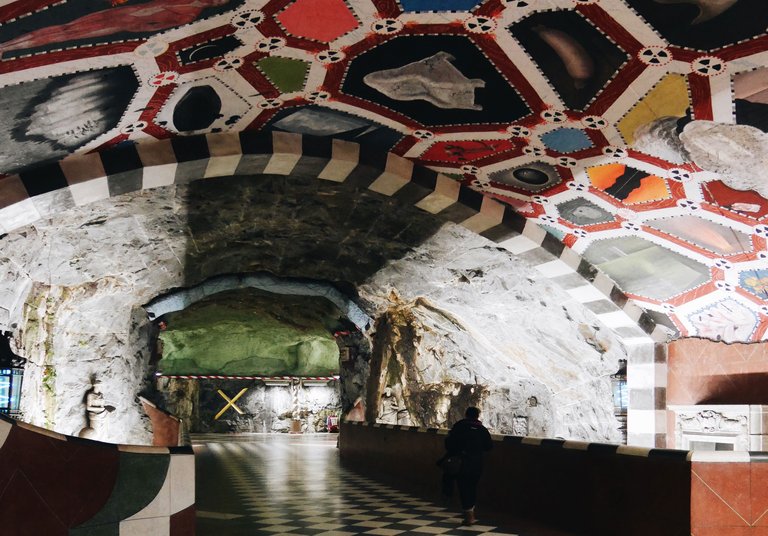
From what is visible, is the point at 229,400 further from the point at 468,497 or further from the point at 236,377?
the point at 468,497

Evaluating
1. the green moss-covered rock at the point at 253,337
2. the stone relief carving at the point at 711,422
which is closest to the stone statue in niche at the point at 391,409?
the green moss-covered rock at the point at 253,337

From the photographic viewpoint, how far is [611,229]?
8852 mm

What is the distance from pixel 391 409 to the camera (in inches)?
584

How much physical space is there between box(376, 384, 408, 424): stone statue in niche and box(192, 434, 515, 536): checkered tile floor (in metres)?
3.44

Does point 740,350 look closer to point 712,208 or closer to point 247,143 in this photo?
point 712,208

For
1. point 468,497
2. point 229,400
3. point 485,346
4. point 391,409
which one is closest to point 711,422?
point 485,346

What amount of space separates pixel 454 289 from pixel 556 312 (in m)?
1.68

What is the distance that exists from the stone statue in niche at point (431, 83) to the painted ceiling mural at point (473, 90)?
0.02 metres

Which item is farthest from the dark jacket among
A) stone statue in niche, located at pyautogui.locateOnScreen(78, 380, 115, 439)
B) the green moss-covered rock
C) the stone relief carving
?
the green moss-covered rock

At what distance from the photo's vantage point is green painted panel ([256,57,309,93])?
6262 millimetres

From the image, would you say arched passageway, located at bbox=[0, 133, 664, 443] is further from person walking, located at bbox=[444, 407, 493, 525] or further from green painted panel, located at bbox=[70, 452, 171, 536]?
green painted panel, located at bbox=[70, 452, 171, 536]

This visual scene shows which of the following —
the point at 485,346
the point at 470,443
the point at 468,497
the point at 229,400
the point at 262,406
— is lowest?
the point at 262,406

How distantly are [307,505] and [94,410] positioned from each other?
23.0 ft

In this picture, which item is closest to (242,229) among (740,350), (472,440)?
(472,440)
